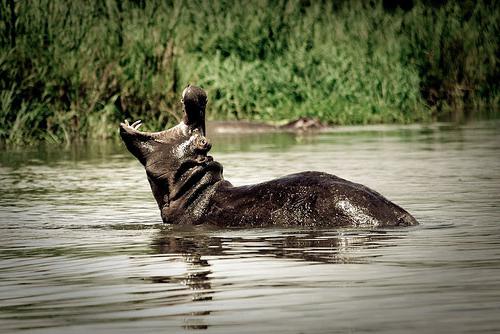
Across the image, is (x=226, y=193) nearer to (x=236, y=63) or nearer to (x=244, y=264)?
(x=244, y=264)

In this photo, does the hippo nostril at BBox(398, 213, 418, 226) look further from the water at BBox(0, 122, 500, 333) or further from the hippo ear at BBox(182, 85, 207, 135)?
the hippo ear at BBox(182, 85, 207, 135)

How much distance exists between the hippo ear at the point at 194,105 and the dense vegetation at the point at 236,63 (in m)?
10.3

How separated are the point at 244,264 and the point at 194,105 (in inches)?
91.5

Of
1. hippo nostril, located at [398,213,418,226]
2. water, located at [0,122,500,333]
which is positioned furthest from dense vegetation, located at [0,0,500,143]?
hippo nostril, located at [398,213,418,226]

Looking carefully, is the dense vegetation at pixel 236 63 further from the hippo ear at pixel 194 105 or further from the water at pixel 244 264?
the hippo ear at pixel 194 105

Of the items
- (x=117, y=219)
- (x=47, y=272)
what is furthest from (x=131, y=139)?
(x=47, y=272)

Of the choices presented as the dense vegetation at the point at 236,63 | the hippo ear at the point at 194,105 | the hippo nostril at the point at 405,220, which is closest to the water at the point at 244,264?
the hippo nostril at the point at 405,220

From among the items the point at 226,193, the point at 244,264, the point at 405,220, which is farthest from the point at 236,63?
the point at 244,264

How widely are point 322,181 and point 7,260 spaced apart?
230 centimetres

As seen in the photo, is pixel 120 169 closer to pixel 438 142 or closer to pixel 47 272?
pixel 438 142

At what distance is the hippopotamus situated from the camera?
9.88 metres

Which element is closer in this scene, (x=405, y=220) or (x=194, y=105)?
(x=405, y=220)

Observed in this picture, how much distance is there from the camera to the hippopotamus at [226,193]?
9875 millimetres

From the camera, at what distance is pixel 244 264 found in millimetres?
8289
